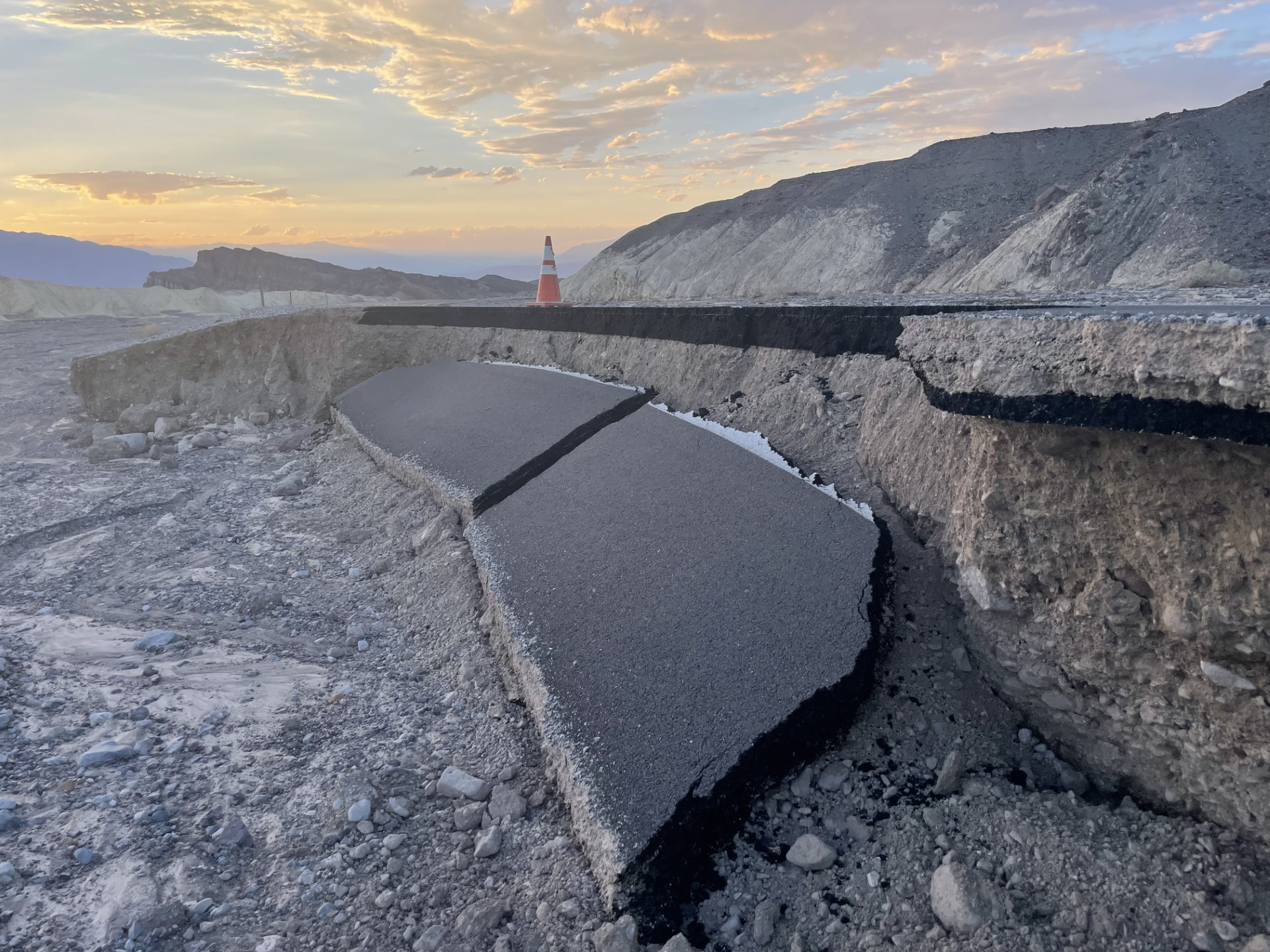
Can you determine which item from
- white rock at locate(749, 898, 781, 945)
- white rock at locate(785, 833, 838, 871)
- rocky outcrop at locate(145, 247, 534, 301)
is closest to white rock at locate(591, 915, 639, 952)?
white rock at locate(749, 898, 781, 945)

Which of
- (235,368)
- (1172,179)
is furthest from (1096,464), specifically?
(1172,179)

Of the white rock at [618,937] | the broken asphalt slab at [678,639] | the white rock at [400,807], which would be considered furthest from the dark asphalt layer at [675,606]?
the white rock at [400,807]

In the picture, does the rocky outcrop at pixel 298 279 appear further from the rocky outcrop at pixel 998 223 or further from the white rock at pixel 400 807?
the white rock at pixel 400 807

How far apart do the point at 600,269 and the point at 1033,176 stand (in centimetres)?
1789

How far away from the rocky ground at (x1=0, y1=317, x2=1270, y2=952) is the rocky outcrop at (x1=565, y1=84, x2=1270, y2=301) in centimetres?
922

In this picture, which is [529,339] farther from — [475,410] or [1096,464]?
[1096,464]

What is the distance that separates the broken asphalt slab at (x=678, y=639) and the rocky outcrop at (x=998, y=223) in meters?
8.57

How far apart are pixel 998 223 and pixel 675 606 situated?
19492 mm

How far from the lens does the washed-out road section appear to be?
9.48 ft

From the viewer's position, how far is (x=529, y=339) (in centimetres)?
1000

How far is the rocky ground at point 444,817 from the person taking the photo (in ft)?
8.47

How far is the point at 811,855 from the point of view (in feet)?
9.22

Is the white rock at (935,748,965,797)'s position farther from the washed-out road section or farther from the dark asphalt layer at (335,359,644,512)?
the dark asphalt layer at (335,359,644,512)

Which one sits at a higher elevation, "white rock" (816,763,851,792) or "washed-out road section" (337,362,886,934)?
"washed-out road section" (337,362,886,934)
